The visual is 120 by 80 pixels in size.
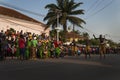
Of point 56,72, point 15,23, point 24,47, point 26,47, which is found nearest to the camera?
point 56,72

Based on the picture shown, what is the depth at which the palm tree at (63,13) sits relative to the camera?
197 ft

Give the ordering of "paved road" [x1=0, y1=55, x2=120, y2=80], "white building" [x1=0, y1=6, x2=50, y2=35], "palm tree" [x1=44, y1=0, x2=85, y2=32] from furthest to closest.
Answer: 1. "palm tree" [x1=44, y1=0, x2=85, y2=32]
2. "white building" [x1=0, y1=6, x2=50, y2=35]
3. "paved road" [x1=0, y1=55, x2=120, y2=80]

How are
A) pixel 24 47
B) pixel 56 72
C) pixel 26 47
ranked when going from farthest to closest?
pixel 26 47 → pixel 24 47 → pixel 56 72

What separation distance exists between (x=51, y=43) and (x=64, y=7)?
31.9 m

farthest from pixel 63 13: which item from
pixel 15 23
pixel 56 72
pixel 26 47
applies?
pixel 56 72

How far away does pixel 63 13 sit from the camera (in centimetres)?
6172

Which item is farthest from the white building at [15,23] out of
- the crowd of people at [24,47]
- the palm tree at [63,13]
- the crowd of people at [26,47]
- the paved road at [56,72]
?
the paved road at [56,72]

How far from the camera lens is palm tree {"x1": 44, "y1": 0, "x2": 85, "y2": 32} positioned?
60.1 m

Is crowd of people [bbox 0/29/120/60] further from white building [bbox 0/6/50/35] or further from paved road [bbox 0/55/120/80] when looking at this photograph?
white building [bbox 0/6/50/35]

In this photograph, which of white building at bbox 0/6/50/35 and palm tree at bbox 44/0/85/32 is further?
palm tree at bbox 44/0/85/32

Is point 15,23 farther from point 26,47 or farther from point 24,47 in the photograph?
point 24,47

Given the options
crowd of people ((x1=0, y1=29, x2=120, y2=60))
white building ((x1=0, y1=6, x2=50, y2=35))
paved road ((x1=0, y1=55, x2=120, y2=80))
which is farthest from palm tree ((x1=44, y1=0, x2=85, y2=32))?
paved road ((x1=0, y1=55, x2=120, y2=80))

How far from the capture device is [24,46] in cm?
2377

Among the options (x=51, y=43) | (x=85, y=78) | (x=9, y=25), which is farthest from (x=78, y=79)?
(x=9, y=25)
